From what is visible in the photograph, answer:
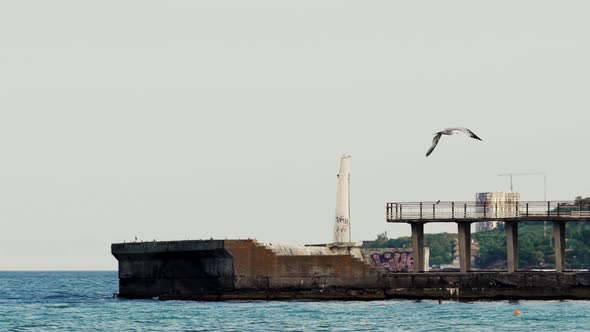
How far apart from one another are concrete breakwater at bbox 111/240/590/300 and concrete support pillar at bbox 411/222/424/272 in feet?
7.90

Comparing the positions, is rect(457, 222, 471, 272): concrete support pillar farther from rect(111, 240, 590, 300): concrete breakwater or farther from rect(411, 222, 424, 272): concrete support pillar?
rect(111, 240, 590, 300): concrete breakwater

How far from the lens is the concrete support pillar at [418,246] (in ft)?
258

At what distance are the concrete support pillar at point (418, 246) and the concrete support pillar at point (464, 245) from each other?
89.3 inches

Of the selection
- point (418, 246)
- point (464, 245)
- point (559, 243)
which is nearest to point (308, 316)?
point (418, 246)

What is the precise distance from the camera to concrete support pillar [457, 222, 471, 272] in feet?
258

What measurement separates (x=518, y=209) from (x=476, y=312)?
38.2ft

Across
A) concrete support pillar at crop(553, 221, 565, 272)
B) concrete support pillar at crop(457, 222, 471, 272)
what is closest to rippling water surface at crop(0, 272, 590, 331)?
concrete support pillar at crop(457, 222, 471, 272)

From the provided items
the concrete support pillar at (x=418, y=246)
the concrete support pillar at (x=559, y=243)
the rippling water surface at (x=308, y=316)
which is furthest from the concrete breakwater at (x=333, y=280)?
the concrete support pillar at (x=559, y=243)

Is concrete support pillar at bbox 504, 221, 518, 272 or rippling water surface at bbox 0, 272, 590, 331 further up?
concrete support pillar at bbox 504, 221, 518, 272

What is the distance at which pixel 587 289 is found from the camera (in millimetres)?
73625

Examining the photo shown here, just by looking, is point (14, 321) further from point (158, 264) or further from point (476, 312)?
point (476, 312)

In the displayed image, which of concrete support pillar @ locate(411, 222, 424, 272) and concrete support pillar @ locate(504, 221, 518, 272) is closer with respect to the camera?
concrete support pillar @ locate(504, 221, 518, 272)

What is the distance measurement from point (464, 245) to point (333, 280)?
356 inches

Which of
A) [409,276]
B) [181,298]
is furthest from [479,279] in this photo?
[181,298]
